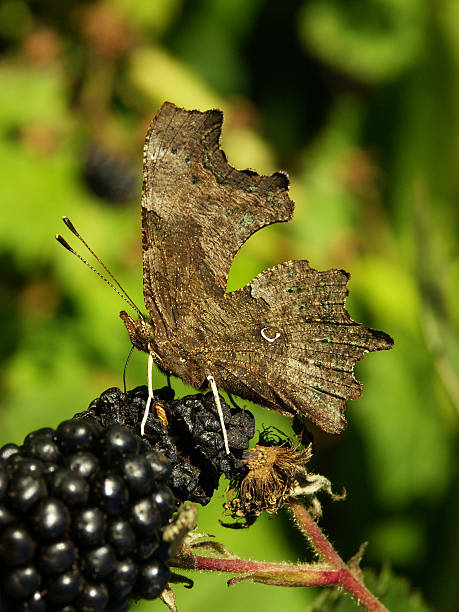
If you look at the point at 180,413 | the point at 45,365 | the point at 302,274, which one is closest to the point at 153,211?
the point at 302,274

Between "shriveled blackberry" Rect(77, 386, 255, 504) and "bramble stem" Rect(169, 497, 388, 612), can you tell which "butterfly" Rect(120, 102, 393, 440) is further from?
"bramble stem" Rect(169, 497, 388, 612)

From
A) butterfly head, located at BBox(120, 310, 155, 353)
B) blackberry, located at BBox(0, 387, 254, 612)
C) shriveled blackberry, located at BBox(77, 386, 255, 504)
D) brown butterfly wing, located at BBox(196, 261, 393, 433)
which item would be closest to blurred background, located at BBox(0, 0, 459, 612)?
brown butterfly wing, located at BBox(196, 261, 393, 433)

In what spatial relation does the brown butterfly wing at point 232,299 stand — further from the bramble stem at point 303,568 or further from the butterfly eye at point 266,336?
the bramble stem at point 303,568

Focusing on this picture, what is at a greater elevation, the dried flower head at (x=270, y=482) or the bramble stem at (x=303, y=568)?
the dried flower head at (x=270, y=482)

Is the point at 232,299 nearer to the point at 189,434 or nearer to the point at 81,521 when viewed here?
the point at 189,434

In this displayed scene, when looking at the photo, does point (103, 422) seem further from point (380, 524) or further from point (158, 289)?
point (380, 524)

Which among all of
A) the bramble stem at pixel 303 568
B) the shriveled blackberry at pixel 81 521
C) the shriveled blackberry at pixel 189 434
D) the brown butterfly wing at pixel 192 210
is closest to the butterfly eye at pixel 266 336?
the brown butterfly wing at pixel 192 210

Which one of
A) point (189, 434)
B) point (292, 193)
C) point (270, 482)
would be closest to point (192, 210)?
point (189, 434)
